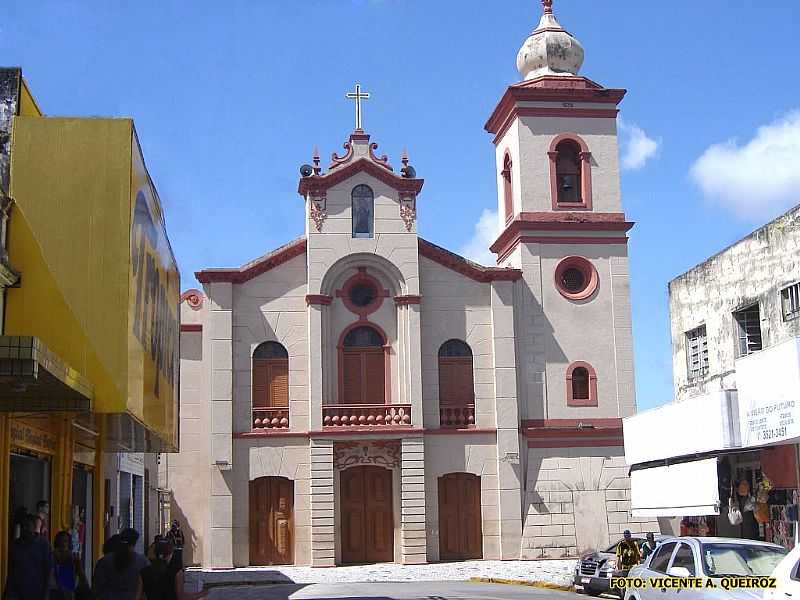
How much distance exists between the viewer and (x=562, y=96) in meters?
36.5

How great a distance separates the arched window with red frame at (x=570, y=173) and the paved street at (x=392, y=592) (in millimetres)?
13652

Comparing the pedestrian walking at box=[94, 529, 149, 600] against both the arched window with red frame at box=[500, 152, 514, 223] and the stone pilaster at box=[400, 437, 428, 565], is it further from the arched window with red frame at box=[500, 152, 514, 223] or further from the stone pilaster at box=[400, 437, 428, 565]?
the arched window with red frame at box=[500, 152, 514, 223]

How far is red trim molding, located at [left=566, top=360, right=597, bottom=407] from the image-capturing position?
3512cm

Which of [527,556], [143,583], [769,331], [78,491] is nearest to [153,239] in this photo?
[78,491]

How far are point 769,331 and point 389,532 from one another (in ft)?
45.5

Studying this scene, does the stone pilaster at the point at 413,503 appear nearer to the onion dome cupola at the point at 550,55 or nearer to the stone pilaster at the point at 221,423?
the stone pilaster at the point at 221,423

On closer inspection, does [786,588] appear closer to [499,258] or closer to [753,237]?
[753,237]

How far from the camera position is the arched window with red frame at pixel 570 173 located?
36.2 metres

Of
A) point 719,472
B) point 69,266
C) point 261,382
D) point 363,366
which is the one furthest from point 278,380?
point 69,266

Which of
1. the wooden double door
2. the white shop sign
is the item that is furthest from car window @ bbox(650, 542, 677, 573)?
the wooden double door

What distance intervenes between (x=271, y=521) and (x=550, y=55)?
55.5 feet

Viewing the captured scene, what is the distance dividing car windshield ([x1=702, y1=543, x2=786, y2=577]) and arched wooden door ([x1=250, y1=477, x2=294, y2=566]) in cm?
2076

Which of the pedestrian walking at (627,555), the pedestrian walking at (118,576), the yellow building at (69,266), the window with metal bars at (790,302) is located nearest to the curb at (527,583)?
the pedestrian walking at (627,555)

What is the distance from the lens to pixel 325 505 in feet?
109
